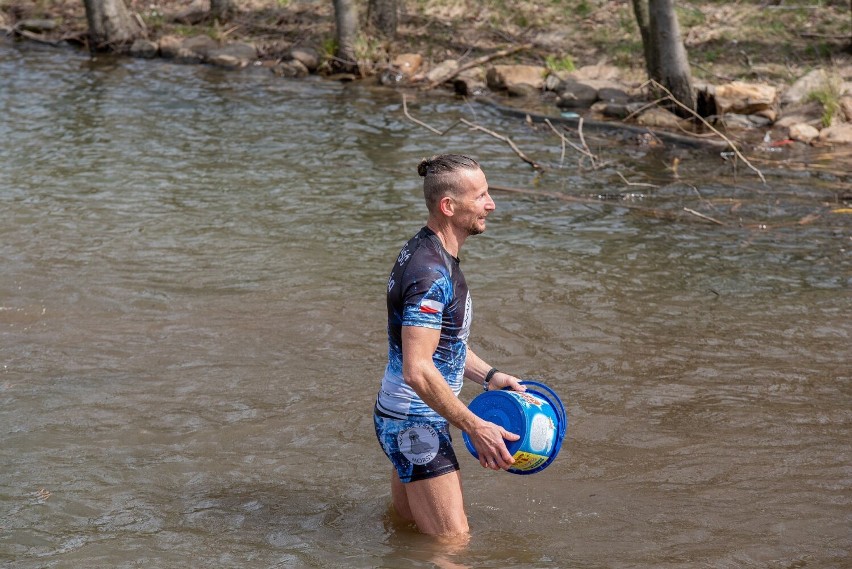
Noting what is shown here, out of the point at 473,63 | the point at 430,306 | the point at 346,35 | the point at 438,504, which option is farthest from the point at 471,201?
the point at 346,35

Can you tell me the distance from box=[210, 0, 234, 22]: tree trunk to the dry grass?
12.5 inches

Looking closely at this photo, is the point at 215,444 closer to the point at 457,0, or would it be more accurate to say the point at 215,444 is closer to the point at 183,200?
the point at 183,200

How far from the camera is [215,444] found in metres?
6.84

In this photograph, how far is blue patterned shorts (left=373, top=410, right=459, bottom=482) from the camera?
16.6 ft

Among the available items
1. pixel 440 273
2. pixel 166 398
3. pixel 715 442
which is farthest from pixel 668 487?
pixel 166 398

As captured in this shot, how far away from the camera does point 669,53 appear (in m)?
17.7

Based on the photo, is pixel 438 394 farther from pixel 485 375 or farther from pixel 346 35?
pixel 346 35

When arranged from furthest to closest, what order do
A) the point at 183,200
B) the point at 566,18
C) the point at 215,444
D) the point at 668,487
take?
the point at 566,18 → the point at 183,200 → the point at 215,444 → the point at 668,487

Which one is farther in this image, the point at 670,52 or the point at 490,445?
the point at 670,52

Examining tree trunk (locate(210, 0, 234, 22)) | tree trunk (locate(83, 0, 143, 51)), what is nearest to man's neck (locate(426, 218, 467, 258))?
tree trunk (locate(83, 0, 143, 51))

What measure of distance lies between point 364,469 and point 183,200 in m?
7.24

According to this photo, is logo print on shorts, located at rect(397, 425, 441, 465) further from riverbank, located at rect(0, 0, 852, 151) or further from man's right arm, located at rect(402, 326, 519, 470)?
riverbank, located at rect(0, 0, 852, 151)

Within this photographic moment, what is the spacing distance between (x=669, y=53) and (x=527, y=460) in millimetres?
14014

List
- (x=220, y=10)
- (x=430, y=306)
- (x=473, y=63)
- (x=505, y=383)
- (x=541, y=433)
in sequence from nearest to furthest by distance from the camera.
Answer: (x=430, y=306)
(x=541, y=433)
(x=505, y=383)
(x=473, y=63)
(x=220, y=10)
